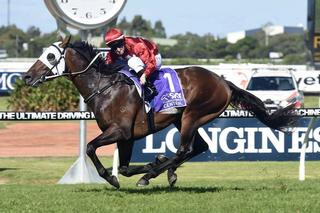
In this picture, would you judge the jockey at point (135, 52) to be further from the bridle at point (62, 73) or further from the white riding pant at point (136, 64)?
the bridle at point (62, 73)

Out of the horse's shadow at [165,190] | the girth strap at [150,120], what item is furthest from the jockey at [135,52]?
the horse's shadow at [165,190]

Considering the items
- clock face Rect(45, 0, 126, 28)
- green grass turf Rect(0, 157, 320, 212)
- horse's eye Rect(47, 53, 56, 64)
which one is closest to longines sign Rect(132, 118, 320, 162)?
green grass turf Rect(0, 157, 320, 212)

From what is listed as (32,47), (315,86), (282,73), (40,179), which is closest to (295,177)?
(40,179)

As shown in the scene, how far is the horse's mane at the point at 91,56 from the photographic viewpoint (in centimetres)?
921

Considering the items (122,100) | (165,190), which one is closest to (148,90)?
(122,100)

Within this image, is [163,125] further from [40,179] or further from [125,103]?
[40,179]

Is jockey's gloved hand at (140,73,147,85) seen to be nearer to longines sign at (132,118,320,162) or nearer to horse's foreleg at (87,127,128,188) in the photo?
horse's foreleg at (87,127,128,188)

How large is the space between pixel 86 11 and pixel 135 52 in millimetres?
2586

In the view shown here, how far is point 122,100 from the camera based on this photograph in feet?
29.3

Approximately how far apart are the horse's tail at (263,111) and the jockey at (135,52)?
1.20 m

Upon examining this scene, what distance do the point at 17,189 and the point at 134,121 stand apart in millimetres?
2027

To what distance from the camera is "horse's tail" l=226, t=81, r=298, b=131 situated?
32.0 feet

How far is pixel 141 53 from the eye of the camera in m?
9.12

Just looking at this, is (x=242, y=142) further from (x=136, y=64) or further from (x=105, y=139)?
(x=105, y=139)
